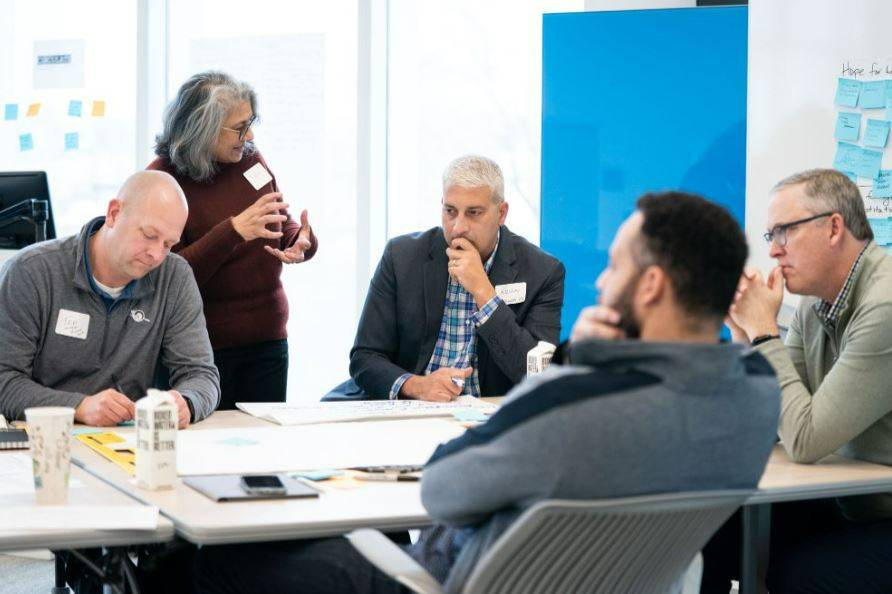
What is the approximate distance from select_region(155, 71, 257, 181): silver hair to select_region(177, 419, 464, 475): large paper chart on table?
1.26 meters

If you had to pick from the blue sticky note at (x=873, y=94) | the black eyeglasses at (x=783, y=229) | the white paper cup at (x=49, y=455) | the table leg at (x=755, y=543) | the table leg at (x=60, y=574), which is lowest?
the table leg at (x=60, y=574)

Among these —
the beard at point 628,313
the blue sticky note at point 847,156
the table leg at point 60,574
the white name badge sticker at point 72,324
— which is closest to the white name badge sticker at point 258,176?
the white name badge sticker at point 72,324

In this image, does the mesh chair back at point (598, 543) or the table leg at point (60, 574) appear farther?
the table leg at point (60, 574)

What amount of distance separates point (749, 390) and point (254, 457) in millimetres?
1152

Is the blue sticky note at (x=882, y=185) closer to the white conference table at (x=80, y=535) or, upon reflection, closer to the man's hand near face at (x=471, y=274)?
the man's hand near face at (x=471, y=274)

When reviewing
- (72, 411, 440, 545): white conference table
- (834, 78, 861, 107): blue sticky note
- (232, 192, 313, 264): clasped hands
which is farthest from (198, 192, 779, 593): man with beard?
(834, 78, 861, 107): blue sticky note

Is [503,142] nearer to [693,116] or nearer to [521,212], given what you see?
[521,212]

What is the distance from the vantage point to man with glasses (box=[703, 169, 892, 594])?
2434mm

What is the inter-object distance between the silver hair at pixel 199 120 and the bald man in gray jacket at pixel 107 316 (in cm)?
63

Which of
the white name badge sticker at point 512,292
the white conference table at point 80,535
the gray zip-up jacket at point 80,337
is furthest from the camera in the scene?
the white name badge sticker at point 512,292

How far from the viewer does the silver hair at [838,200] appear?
8.59 feet

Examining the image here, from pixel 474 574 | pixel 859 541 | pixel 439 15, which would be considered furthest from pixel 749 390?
pixel 439 15

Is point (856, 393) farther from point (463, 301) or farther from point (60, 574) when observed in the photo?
point (60, 574)

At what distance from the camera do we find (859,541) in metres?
2.44
